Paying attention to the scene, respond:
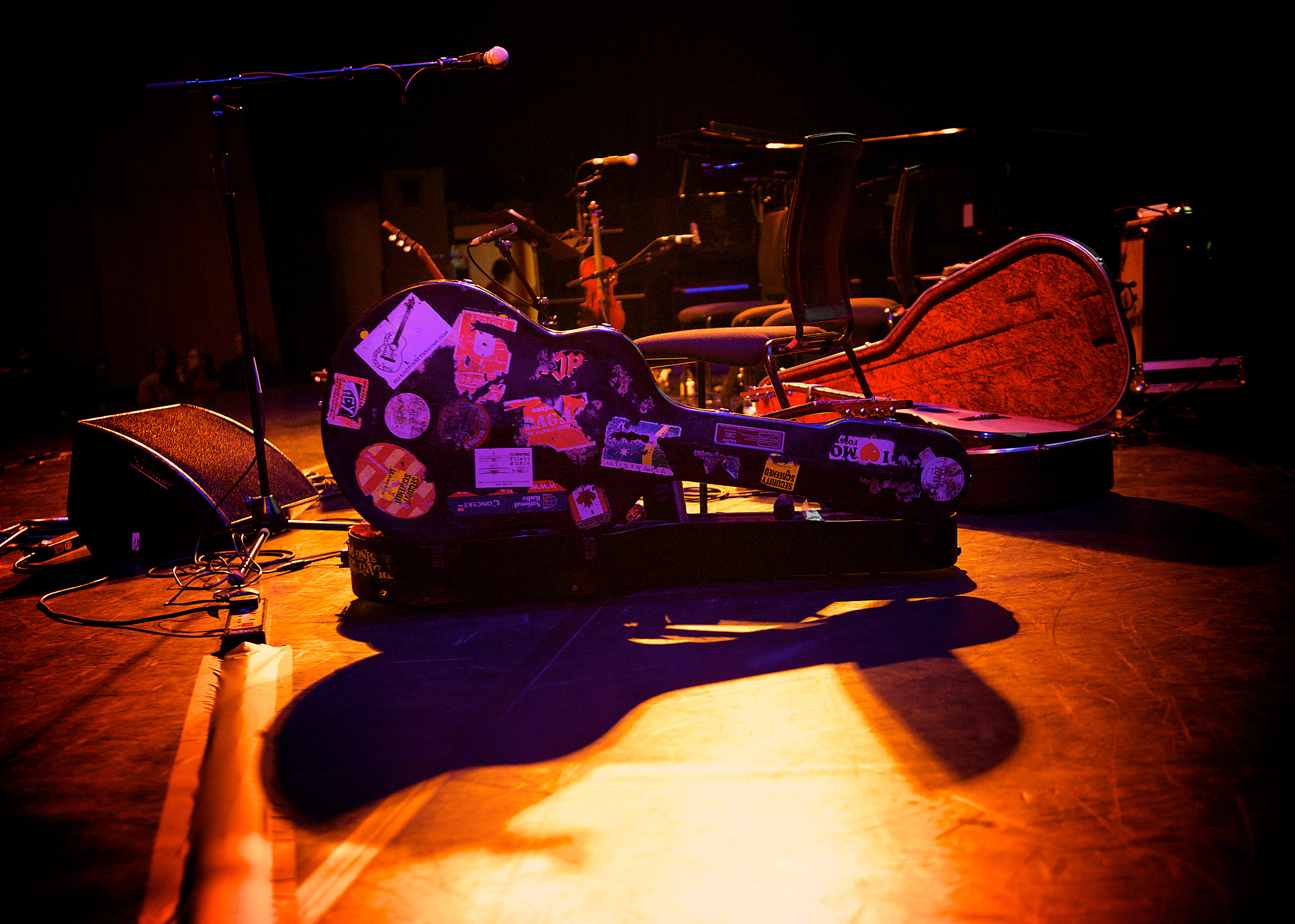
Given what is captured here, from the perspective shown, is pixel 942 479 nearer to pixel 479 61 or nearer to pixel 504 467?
pixel 504 467

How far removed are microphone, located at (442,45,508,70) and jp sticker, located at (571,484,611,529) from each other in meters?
1.30

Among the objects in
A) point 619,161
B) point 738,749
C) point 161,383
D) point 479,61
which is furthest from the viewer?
point 161,383

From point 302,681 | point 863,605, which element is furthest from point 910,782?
point 302,681

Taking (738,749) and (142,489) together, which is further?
(142,489)

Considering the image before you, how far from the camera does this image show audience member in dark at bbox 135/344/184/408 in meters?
7.82

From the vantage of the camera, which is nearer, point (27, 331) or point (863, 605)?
point (863, 605)

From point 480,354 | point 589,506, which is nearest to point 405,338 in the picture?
point 480,354

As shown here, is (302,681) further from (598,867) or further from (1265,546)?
(1265,546)

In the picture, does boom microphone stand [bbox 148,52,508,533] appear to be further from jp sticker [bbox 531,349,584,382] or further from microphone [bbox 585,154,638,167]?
microphone [bbox 585,154,638,167]

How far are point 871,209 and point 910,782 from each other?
6.50 m

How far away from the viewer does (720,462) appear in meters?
2.16

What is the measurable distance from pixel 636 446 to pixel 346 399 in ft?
2.51

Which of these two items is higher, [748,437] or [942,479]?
[748,437]

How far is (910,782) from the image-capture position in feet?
4.30
